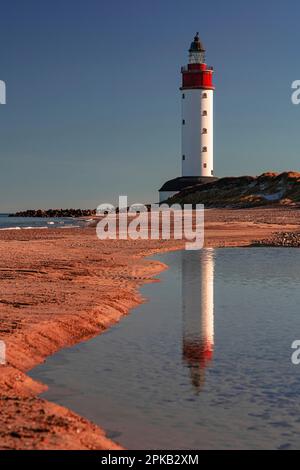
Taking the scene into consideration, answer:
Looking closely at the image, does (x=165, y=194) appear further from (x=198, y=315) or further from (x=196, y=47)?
(x=198, y=315)

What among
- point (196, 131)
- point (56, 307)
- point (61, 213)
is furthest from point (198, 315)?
point (61, 213)

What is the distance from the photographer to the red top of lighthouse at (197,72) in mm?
75500

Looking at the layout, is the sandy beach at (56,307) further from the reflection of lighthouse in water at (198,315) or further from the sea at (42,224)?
the sea at (42,224)

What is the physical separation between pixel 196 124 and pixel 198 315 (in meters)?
62.3

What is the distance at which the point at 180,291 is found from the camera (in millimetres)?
17625

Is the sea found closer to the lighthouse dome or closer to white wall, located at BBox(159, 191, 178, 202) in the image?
white wall, located at BBox(159, 191, 178, 202)

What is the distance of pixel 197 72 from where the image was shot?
7550cm

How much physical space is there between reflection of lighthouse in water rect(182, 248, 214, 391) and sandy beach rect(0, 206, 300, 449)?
3.86ft

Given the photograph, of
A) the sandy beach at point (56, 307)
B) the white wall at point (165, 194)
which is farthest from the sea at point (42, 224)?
the sandy beach at point (56, 307)

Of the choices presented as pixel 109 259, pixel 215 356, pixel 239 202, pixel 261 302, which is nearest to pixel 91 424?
pixel 215 356

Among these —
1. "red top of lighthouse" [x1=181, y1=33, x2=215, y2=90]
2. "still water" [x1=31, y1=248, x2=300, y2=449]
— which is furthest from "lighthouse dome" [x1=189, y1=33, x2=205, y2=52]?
"still water" [x1=31, y1=248, x2=300, y2=449]

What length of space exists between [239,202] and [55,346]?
187ft

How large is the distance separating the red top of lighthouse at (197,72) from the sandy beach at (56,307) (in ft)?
149
